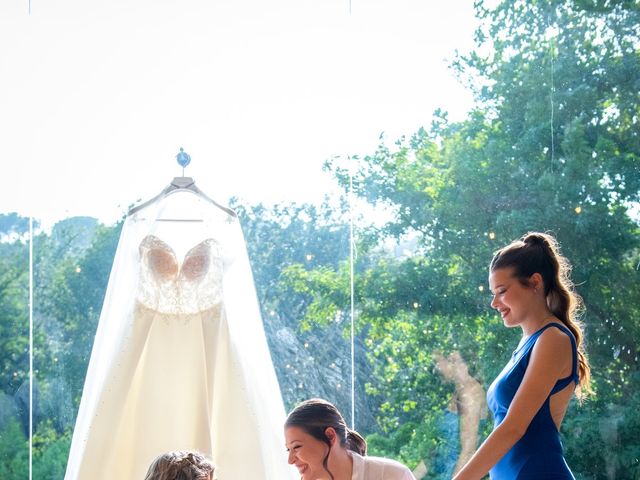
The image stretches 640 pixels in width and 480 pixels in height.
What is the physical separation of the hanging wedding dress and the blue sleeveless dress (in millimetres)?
1082

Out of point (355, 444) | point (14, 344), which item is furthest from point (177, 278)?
point (355, 444)

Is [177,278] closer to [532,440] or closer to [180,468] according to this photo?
[180,468]

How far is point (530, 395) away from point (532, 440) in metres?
0.08

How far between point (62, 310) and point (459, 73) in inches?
70.7

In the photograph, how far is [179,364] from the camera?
2537 mm

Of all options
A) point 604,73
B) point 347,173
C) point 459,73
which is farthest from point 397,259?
point 604,73

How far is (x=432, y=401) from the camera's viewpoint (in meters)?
3.26

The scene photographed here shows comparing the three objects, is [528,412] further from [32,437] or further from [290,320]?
[32,437]

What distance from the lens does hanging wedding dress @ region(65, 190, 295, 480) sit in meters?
2.45

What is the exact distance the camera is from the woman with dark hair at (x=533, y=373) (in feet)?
4.80

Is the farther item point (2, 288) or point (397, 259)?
point (397, 259)

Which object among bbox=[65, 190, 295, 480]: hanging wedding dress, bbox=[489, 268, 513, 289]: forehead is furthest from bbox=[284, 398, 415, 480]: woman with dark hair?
bbox=[65, 190, 295, 480]: hanging wedding dress

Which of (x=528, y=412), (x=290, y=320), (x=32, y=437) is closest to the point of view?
(x=528, y=412)

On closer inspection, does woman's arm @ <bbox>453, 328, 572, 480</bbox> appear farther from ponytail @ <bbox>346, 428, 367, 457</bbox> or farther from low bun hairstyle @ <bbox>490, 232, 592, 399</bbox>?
ponytail @ <bbox>346, 428, 367, 457</bbox>
